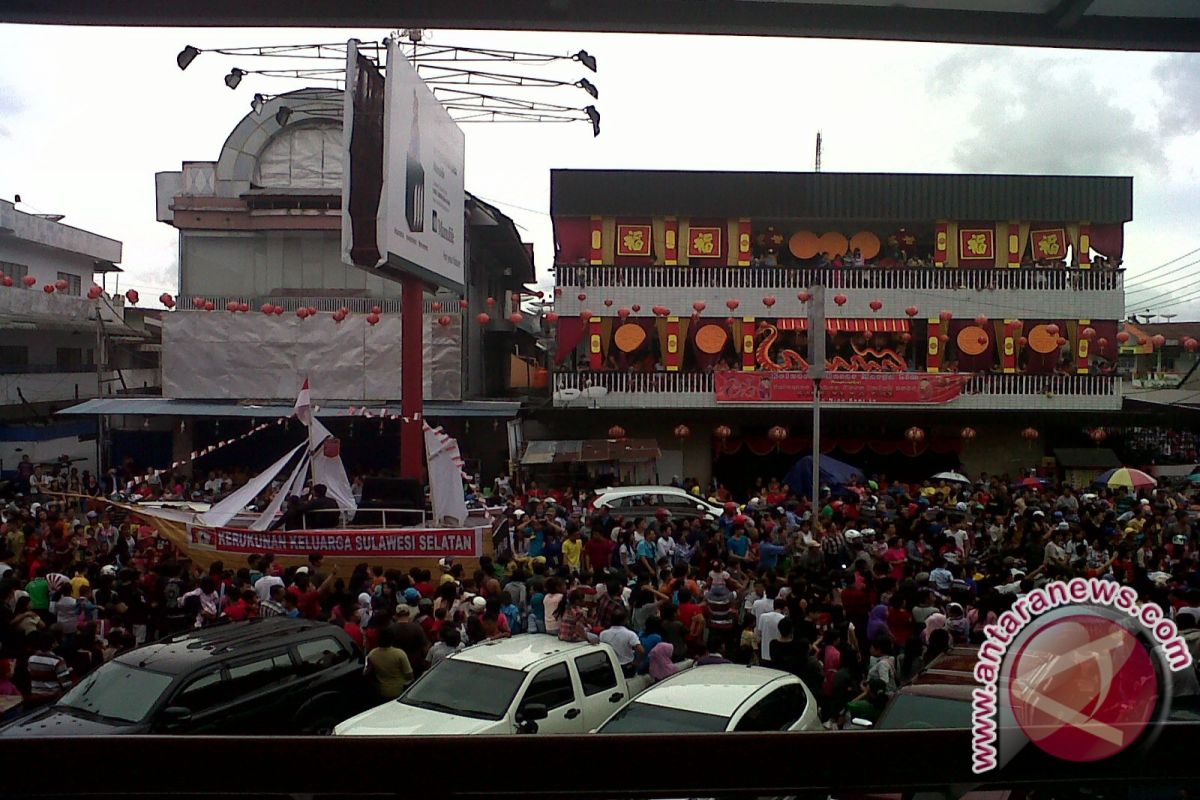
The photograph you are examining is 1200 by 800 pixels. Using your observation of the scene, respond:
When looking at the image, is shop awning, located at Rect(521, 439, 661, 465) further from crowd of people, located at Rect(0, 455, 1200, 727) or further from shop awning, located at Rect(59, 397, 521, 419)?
crowd of people, located at Rect(0, 455, 1200, 727)

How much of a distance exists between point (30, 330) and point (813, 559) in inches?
931

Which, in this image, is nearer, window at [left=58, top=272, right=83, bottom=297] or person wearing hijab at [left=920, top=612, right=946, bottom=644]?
person wearing hijab at [left=920, top=612, right=946, bottom=644]

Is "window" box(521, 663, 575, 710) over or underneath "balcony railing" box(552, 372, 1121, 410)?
underneath

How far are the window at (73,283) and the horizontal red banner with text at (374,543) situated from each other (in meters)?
17.0

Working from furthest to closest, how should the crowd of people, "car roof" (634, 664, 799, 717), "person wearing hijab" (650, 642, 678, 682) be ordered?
1. "person wearing hijab" (650, 642, 678, 682)
2. the crowd of people
3. "car roof" (634, 664, 799, 717)

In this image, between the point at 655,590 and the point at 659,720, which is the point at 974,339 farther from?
the point at 659,720

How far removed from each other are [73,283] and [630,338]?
15269mm

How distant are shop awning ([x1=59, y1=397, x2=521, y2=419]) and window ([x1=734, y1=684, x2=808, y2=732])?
17091mm

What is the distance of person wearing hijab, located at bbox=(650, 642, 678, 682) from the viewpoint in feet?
26.2

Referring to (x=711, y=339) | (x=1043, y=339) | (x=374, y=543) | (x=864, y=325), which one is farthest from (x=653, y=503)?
(x=1043, y=339)

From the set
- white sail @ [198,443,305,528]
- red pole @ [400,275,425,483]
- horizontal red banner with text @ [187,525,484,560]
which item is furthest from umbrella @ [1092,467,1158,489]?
white sail @ [198,443,305,528]

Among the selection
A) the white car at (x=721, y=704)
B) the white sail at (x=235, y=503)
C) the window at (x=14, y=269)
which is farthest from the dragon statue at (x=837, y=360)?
the window at (x=14, y=269)

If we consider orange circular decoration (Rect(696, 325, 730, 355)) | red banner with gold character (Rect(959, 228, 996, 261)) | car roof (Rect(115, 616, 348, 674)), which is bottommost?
car roof (Rect(115, 616, 348, 674))

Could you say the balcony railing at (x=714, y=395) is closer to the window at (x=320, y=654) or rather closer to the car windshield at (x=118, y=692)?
the window at (x=320, y=654)
